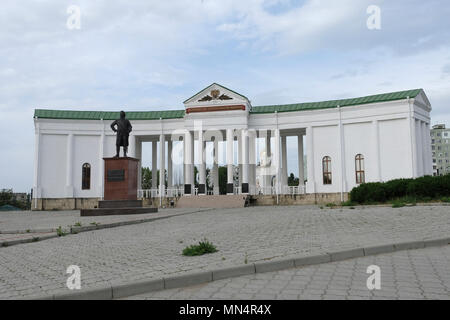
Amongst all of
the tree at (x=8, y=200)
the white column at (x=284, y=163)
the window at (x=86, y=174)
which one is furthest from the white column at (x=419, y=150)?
the tree at (x=8, y=200)

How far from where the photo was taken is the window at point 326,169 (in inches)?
1427

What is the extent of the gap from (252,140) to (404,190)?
18.8 m

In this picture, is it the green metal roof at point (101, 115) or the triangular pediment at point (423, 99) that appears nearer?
the triangular pediment at point (423, 99)

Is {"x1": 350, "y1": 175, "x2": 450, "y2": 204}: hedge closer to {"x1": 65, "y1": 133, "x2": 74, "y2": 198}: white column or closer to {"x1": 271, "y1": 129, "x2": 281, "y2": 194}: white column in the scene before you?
{"x1": 271, "y1": 129, "x2": 281, "y2": 194}: white column

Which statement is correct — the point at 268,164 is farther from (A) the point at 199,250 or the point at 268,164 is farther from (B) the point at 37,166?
(A) the point at 199,250

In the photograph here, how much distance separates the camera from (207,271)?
6.33 metres

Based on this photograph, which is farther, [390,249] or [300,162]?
[300,162]

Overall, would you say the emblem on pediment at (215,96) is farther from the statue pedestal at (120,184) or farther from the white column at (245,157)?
the statue pedestal at (120,184)

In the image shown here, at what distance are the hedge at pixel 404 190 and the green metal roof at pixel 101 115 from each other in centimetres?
2144

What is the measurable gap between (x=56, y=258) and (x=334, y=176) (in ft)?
99.1
